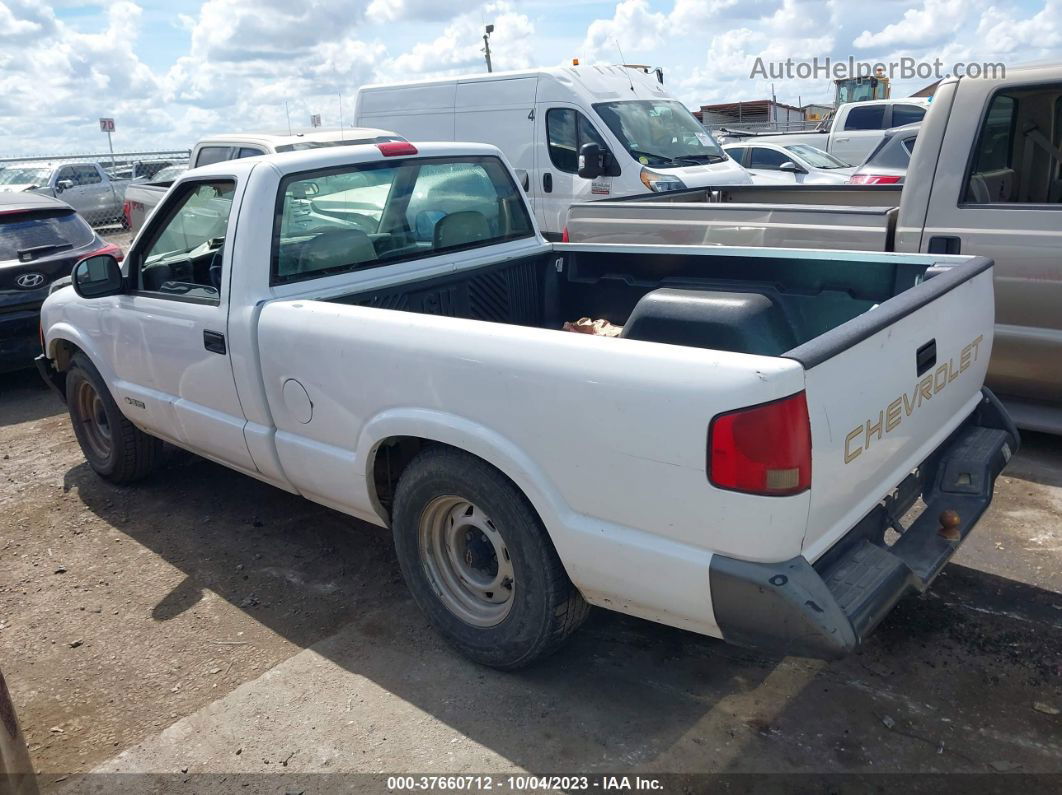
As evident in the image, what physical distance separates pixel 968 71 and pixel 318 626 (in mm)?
4483

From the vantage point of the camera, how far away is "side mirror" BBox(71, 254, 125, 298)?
13.7ft

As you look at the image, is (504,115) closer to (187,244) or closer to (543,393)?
(187,244)

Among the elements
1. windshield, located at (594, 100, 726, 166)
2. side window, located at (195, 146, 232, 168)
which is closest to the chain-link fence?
side window, located at (195, 146, 232, 168)

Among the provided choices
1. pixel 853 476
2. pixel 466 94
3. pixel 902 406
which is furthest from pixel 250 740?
pixel 466 94

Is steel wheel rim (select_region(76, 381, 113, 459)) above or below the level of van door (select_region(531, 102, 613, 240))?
below

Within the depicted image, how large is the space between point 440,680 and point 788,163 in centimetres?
1257

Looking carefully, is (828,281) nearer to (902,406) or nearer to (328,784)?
(902,406)

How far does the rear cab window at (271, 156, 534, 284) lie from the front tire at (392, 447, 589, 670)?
1195mm

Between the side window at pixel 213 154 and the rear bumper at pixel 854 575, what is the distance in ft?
24.6

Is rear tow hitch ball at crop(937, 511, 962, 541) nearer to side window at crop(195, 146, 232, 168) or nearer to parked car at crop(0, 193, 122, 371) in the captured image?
parked car at crop(0, 193, 122, 371)

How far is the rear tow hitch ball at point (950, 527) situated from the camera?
2877 millimetres

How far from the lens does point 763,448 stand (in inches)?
87.8

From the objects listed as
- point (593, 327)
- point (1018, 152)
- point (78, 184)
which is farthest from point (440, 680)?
point (78, 184)

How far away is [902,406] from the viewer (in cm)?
273
